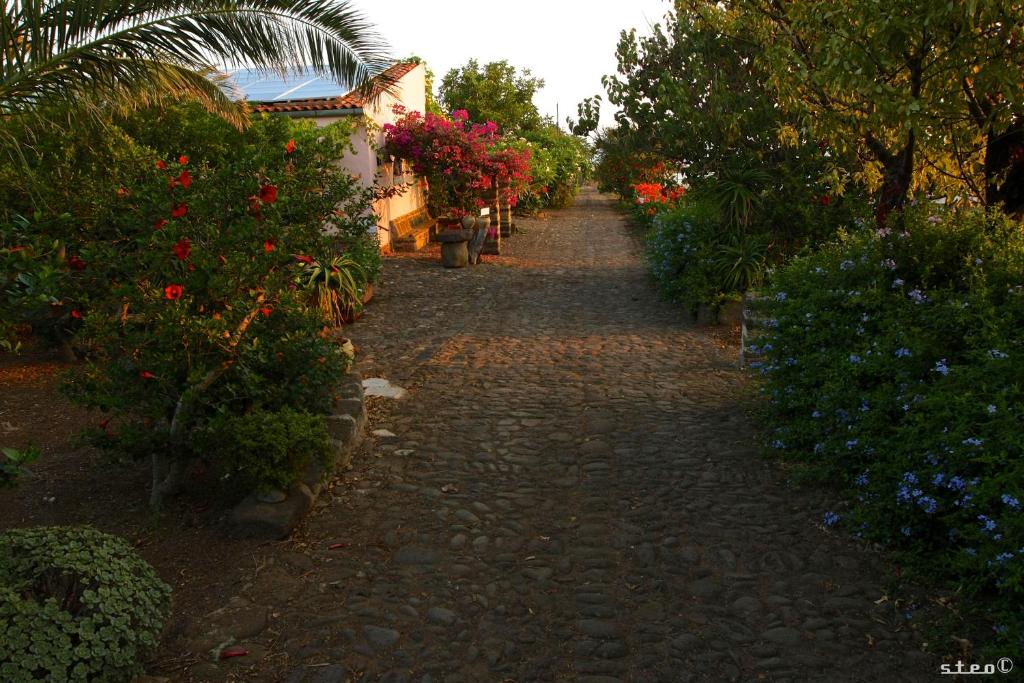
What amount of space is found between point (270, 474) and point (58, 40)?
4.10 meters

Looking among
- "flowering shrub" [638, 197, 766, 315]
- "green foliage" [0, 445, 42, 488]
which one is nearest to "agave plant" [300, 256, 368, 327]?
"flowering shrub" [638, 197, 766, 315]

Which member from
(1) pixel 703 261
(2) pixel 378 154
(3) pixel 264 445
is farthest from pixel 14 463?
(2) pixel 378 154

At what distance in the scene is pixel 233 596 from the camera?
3881 millimetres

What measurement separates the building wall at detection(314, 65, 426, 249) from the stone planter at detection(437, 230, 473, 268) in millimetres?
1146

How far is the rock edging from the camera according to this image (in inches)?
175

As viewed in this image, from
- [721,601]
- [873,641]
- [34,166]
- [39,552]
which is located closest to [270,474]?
[39,552]

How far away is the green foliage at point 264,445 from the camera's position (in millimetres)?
4469

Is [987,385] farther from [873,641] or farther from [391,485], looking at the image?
[391,485]

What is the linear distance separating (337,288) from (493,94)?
73.3 feet

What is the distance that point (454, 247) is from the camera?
15.1 meters

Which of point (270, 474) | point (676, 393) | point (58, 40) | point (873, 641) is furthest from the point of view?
point (676, 393)

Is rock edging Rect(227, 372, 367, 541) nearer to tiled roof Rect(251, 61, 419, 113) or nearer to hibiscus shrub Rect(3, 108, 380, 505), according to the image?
hibiscus shrub Rect(3, 108, 380, 505)

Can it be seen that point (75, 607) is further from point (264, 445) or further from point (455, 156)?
point (455, 156)

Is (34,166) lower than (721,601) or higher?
higher
